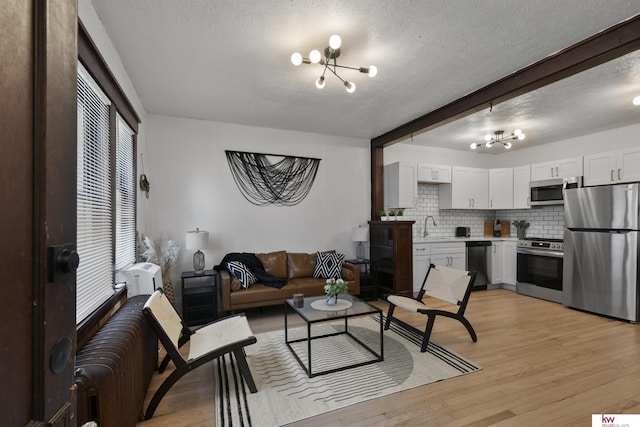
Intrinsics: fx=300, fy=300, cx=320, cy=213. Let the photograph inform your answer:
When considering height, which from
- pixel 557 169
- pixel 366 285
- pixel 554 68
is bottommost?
pixel 366 285

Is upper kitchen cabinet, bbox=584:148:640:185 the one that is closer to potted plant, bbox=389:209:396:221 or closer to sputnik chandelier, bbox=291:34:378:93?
potted plant, bbox=389:209:396:221

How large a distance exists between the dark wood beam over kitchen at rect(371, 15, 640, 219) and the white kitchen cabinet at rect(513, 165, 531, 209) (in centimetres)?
257

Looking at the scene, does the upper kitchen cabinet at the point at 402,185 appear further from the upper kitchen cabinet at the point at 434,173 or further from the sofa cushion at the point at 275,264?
the sofa cushion at the point at 275,264

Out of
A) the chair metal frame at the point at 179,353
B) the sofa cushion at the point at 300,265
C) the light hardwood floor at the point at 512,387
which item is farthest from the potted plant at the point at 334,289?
the sofa cushion at the point at 300,265

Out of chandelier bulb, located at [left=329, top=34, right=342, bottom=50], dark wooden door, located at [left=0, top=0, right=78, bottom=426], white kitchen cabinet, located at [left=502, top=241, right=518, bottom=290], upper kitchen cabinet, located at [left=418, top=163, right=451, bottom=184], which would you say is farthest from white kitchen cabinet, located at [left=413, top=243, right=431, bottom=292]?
dark wooden door, located at [left=0, top=0, right=78, bottom=426]

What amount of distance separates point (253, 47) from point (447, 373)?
3.16m

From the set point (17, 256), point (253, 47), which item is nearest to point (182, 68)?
point (253, 47)

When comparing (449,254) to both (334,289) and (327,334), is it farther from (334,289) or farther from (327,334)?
(334,289)

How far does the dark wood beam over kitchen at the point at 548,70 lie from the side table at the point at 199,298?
3.48m

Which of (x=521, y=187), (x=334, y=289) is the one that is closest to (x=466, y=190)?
(x=521, y=187)

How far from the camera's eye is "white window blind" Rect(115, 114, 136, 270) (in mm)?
2855

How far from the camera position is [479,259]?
5402mm

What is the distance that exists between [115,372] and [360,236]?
12.3 ft

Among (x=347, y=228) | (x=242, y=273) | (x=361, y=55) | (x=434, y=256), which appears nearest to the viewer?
(x=361, y=55)
